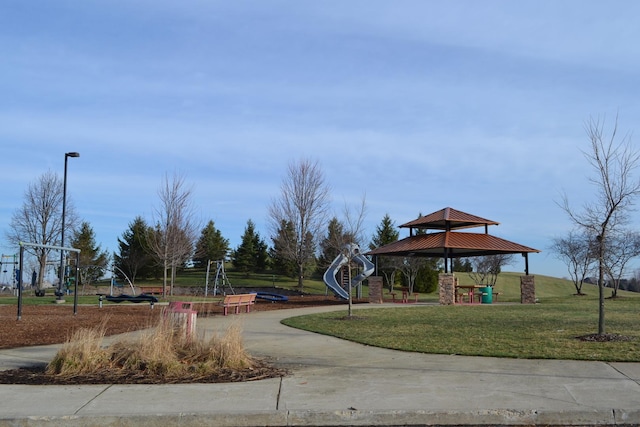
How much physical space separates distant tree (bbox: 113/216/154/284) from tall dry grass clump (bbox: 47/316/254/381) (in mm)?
41611

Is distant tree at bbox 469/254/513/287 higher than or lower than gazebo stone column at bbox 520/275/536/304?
higher

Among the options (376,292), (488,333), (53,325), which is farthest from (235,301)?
(376,292)

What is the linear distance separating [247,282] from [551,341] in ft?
130

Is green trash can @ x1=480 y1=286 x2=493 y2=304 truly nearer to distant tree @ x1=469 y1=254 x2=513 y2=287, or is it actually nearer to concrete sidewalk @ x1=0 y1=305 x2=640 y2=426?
distant tree @ x1=469 y1=254 x2=513 y2=287

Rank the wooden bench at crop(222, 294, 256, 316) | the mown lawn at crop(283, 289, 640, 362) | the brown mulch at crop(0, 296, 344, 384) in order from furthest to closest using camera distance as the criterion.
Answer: the wooden bench at crop(222, 294, 256, 316) < the mown lawn at crop(283, 289, 640, 362) < the brown mulch at crop(0, 296, 344, 384)

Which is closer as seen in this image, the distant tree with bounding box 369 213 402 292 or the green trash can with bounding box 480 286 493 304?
the green trash can with bounding box 480 286 493 304

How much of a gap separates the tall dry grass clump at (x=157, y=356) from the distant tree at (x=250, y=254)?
46.0m

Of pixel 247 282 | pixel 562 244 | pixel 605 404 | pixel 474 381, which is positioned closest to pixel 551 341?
pixel 474 381

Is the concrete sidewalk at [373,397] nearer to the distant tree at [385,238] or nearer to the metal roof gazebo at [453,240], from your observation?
the metal roof gazebo at [453,240]

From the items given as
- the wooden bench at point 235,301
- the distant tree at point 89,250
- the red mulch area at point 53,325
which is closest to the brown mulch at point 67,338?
the red mulch area at point 53,325

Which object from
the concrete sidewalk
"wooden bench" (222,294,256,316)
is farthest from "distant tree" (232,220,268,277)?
the concrete sidewalk

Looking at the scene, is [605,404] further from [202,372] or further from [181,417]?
[202,372]

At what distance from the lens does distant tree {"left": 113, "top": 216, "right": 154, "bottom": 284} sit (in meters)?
50.0

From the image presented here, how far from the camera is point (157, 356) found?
27.4ft
